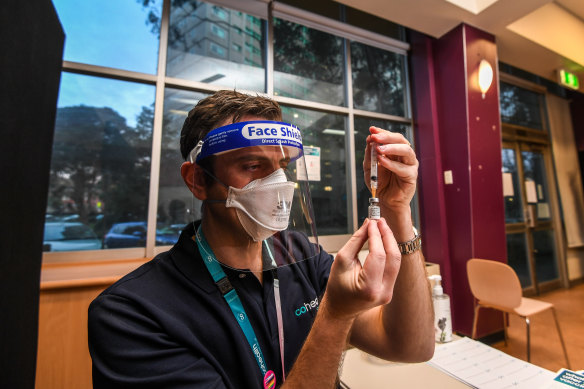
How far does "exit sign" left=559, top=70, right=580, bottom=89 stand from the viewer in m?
3.66

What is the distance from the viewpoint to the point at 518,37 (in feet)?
9.99

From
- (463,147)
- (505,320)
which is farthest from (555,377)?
(505,320)

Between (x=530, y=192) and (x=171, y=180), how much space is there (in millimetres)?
5314

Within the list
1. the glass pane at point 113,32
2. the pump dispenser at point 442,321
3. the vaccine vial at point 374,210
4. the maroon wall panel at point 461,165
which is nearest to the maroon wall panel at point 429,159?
the maroon wall panel at point 461,165

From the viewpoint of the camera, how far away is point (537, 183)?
14.4ft

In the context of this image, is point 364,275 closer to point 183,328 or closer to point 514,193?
point 183,328

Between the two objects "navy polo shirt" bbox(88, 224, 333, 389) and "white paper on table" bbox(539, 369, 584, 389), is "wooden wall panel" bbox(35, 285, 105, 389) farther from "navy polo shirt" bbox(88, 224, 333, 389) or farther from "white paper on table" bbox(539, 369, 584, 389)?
"white paper on table" bbox(539, 369, 584, 389)

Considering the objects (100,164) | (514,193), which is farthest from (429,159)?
(100,164)

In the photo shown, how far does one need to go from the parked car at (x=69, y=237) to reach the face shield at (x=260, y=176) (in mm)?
1654

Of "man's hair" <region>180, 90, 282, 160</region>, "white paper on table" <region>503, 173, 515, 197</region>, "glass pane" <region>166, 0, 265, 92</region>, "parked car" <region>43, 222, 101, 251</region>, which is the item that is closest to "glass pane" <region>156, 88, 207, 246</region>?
"glass pane" <region>166, 0, 265, 92</region>

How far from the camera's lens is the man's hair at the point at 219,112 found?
34.4 inches

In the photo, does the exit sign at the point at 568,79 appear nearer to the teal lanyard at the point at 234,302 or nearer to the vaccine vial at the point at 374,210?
the vaccine vial at the point at 374,210

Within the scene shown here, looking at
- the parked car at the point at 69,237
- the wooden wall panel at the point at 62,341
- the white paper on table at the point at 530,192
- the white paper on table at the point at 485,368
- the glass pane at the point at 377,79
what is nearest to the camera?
the white paper on table at the point at 485,368

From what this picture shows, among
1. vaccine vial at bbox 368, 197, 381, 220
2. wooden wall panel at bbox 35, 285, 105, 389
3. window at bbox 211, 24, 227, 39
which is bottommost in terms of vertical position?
wooden wall panel at bbox 35, 285, 105, 389
